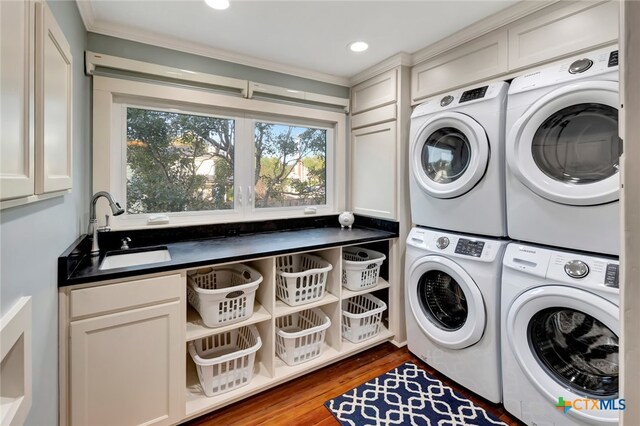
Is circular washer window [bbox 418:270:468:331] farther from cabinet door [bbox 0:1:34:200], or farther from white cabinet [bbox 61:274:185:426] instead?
cabinet door [bbox 0:1:34:200]

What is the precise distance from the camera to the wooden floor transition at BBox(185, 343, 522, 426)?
1.72m

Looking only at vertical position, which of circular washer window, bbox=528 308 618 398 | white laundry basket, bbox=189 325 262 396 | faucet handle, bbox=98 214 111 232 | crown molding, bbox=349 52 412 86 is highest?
crown molding, bbox=349 52 412 86

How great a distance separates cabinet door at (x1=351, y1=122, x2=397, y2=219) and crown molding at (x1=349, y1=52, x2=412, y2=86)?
0.44 meters

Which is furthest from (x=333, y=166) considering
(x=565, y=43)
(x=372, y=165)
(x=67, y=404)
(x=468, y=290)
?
(x=67, y=404)

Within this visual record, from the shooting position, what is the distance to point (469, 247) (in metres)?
1.86

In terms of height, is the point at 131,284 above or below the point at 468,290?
above

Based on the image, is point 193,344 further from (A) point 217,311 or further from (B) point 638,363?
(B) point 638,363

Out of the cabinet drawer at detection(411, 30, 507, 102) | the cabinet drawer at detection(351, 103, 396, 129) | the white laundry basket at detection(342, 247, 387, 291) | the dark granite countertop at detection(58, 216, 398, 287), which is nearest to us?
the dark granite countertop at detection(58, 216, 398, 287)

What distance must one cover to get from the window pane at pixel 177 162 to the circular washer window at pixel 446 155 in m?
1.52

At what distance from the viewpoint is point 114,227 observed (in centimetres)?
200

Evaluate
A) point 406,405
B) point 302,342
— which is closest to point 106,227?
point 302,342

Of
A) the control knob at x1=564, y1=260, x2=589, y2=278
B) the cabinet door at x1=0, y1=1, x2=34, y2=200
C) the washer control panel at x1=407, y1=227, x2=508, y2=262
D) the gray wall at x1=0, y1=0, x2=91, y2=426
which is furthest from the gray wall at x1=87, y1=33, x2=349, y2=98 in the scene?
the control knob at x1=564, y1=260, x2=589, y2=278

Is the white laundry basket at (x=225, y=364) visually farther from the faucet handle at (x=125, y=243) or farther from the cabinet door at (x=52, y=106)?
the cabinet door at (x=52, y=106)

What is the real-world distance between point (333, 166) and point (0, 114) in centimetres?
241
